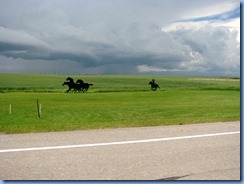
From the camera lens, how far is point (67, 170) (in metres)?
6.14

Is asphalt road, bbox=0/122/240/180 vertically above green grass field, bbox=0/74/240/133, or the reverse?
asphalt road, bbox=0/122/240/180

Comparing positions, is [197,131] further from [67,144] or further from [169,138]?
[67,144]

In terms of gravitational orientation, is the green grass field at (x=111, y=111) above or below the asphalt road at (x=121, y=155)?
below

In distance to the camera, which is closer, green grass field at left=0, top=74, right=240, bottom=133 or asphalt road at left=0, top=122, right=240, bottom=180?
asphalt road at left=0, top=122, right=240, bottom=180

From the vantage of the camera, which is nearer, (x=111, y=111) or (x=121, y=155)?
(x=121, y=155)

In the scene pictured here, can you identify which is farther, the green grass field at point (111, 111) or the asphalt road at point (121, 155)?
the green grass field at point (111, 111)

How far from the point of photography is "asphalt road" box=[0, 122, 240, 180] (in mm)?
5945

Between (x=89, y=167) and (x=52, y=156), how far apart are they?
4.03 feet

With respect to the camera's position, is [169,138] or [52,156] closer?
[52,156]

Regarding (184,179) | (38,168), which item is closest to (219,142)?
(184,179)

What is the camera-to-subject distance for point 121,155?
723 centimetres

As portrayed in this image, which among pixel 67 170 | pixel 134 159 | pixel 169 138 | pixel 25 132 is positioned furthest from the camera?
pixel 25 132

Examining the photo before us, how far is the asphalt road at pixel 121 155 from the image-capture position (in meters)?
5.95

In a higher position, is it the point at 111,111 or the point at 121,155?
the point at 121,155
